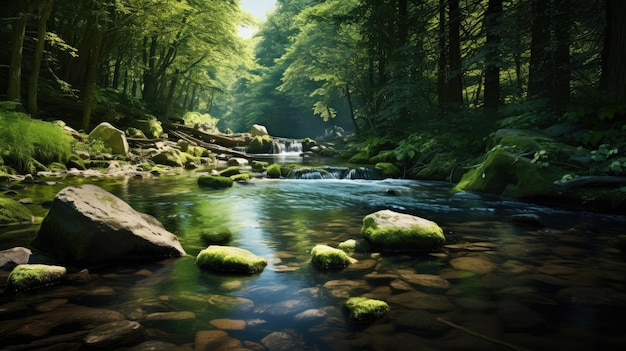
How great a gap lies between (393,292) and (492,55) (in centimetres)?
985

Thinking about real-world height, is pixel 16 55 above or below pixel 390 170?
above

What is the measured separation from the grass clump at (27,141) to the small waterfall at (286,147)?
1582cm

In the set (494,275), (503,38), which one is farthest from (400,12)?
(494,275)

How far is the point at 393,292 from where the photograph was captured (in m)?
3.17

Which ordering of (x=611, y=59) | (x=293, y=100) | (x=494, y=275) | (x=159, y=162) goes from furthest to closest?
(x=293, y=100) < (x=159, y=162) < (x=611, y=59) < (x=494, y=275)

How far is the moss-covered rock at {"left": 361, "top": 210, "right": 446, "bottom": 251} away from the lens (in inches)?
171

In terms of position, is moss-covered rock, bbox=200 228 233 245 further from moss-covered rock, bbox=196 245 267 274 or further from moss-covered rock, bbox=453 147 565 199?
moss-covered rock, bbox=453 147 565 199

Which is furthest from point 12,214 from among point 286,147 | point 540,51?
point 286,147

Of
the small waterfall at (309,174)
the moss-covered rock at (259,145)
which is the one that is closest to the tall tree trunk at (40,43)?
the small waterfall at (309,174)

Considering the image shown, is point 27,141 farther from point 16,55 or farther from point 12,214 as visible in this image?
point 12,214

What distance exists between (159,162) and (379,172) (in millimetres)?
8861

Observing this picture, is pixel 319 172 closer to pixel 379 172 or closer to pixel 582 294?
pixel 379 172

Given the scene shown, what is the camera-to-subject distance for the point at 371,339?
7.89 ft

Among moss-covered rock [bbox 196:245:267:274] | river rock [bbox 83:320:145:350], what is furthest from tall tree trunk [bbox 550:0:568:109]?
river rock [bbox 83:320:145:350]
